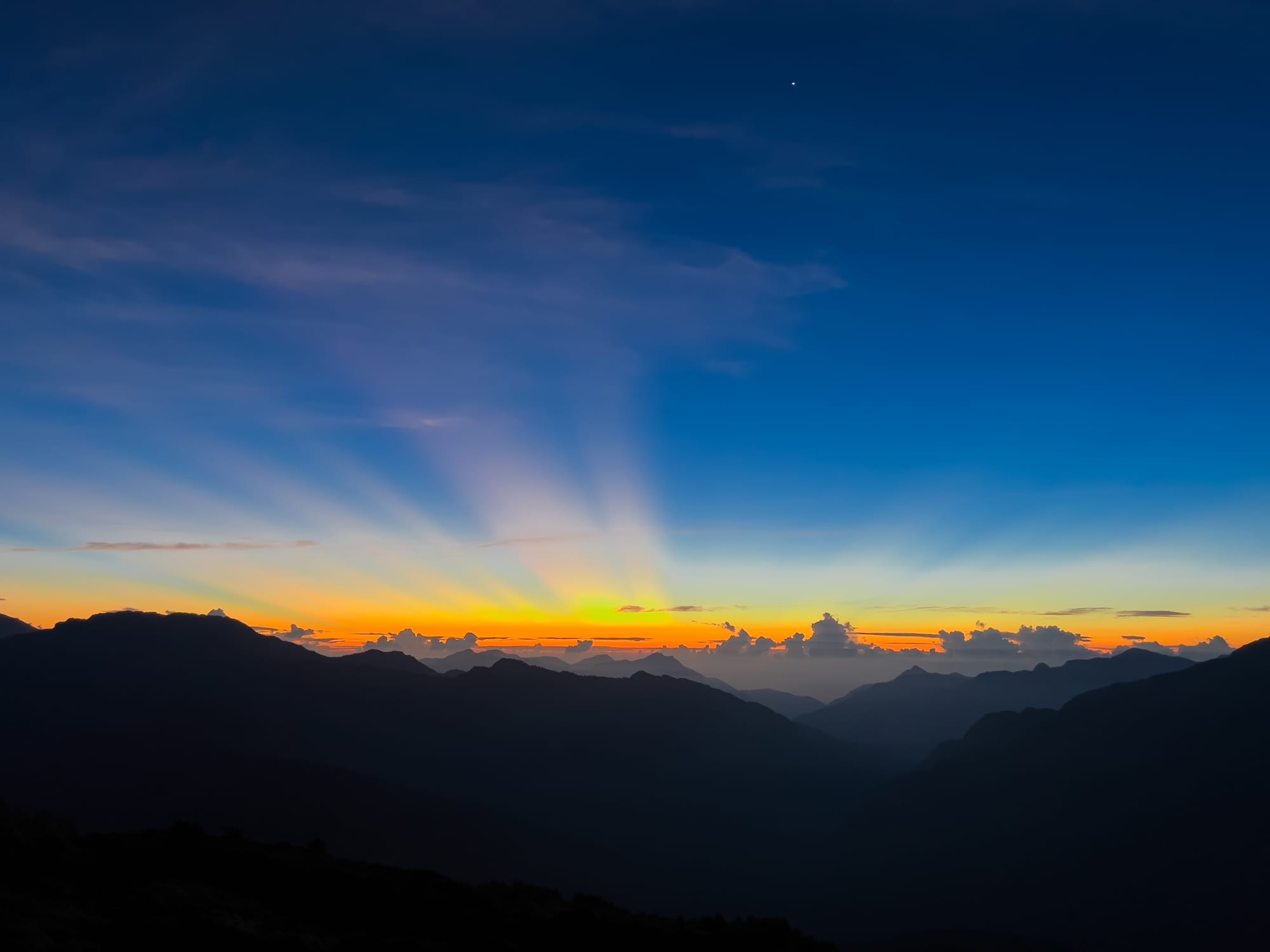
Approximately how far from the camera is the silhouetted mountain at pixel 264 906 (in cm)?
3841

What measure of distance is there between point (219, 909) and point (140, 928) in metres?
6.90

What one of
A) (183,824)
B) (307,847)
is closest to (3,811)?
(183,824)

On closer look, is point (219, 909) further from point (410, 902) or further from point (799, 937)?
point (799, 937)

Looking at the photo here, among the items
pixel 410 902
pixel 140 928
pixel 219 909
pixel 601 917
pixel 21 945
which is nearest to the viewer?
pixel 21 945

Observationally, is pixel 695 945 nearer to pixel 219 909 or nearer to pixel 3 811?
pixel 219 909

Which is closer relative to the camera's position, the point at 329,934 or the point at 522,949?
the point at 329,934

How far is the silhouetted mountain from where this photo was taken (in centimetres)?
3841

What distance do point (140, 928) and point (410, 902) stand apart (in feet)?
64.9

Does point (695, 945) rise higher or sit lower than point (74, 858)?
lower

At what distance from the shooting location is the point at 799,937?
195 feet

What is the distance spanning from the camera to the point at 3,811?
58906 millimetres

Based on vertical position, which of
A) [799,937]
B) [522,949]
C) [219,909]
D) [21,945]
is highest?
[21,945]

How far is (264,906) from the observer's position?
48.5 meters

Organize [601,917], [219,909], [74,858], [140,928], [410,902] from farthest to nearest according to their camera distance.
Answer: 1. [601,917]
2. [410,902]
3. [74,858]
4. [219,909]
5. [140,928]
